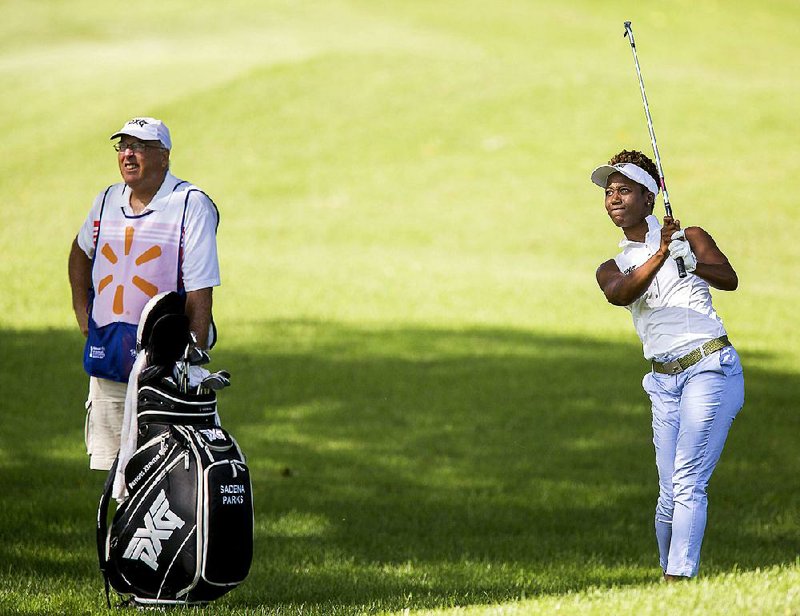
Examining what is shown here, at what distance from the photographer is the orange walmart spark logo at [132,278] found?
6.98 metres

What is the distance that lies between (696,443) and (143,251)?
9.73 feet

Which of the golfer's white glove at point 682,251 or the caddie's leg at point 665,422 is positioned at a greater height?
the golfer's white glove at point 682,251

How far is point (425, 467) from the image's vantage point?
37.4ft

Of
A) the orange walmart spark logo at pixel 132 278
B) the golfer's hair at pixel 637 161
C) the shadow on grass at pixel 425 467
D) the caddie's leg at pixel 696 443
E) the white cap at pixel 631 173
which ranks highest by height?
the golfer's hair at pixel 637 161


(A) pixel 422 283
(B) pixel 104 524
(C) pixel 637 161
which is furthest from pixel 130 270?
(A) pixel 422 283

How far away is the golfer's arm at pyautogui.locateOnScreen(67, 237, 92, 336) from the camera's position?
7.44 metres

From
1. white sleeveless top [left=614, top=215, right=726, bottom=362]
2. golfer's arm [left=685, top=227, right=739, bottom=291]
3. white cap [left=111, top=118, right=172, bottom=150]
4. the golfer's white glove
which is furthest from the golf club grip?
white cap [left=111, top=118, right=172, bottom=150]

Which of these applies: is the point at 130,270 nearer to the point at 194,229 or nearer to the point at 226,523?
the point at 194,229

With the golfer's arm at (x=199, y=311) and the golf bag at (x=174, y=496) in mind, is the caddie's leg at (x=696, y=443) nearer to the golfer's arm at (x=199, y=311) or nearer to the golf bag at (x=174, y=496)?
the golf bag at (x=174, y=496)

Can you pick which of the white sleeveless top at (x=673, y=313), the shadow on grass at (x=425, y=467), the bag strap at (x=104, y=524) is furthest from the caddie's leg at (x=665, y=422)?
the bag strap at (x=104, y=524)

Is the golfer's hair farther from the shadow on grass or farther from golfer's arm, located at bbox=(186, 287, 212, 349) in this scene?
the shadow on grass

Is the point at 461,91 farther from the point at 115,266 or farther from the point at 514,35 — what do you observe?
the point at 115,266

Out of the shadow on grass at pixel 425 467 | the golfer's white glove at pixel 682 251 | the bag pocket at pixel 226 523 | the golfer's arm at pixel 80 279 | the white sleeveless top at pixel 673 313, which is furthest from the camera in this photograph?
the shadow on grass at pixel 425 467

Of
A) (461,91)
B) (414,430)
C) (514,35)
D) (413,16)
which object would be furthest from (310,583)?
(413,16)
